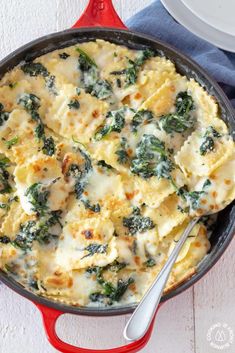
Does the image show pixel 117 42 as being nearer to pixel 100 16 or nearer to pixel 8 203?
pixel 100 16

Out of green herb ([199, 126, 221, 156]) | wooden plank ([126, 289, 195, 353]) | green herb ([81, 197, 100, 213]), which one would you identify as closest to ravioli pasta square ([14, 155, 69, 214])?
green herb ([81, 197, 100, 213])

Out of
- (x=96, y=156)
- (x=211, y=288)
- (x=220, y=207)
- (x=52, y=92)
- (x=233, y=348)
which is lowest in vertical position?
(x=233, y=348)

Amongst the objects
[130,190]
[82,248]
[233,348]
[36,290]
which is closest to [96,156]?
[130,190]

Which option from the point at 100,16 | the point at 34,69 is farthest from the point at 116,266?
the point at 100,16

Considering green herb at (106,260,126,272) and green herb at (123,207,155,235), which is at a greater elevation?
green herb at (123,207,155,235)

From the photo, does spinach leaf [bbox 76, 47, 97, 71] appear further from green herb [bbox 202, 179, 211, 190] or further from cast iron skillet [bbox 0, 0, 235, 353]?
green herb [bbox 202, 179, 211, 190]

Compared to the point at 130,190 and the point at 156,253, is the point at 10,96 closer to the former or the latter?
the point at 130,190
